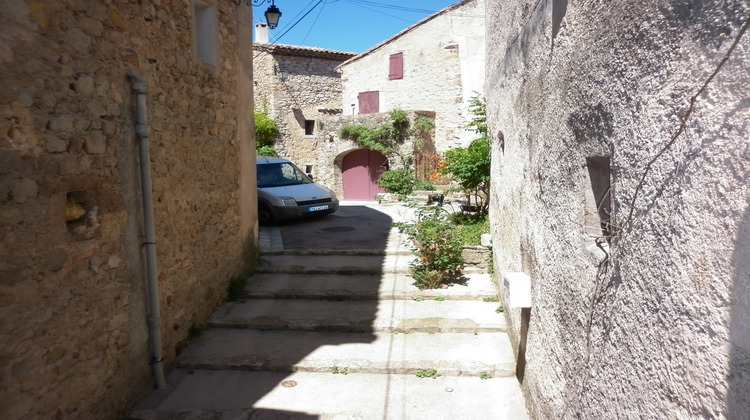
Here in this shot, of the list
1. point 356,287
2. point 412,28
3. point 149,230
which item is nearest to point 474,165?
point 356,287

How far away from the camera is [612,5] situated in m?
2.38

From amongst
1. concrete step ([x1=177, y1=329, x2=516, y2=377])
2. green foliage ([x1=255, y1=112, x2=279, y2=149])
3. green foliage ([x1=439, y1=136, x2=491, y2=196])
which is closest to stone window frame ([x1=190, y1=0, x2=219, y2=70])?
concrete step ([x1=177, y1=329, x2=516, y2=377])

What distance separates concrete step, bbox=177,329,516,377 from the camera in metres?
5.00

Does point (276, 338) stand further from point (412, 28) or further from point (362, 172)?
point (412, 28)

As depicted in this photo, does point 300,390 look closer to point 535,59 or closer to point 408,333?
point 408,333

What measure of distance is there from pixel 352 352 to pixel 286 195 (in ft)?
19.9

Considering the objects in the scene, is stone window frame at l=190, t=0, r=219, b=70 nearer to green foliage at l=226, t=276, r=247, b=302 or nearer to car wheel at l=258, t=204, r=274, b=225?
green foliage at l=226, t=276, r=247, b=302

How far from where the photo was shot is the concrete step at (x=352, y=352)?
16.4ft

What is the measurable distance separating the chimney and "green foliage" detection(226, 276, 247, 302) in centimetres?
2120

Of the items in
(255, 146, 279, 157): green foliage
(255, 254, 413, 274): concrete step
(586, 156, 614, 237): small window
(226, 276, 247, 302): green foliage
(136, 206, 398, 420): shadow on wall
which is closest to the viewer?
(586, 156, 614, 237): small window

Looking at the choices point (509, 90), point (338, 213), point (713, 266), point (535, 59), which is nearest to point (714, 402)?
point (713, 266)

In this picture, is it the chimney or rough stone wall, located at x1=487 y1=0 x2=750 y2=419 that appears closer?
rough stone wall, located at x1=487 y1=0 x2=750 y2=419

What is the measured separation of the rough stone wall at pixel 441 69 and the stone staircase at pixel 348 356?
13.8m

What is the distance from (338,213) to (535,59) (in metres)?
9.32
